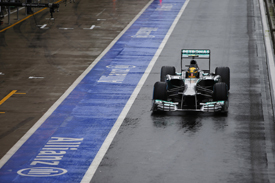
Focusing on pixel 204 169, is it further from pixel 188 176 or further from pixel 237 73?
pixel 237 73

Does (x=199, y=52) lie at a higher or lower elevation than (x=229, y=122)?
higher

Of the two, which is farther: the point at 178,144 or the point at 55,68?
the point at 55,68

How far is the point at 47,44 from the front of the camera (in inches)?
1243

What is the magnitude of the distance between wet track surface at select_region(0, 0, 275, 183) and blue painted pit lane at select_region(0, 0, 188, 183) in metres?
0.61

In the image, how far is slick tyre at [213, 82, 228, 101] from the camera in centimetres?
1894

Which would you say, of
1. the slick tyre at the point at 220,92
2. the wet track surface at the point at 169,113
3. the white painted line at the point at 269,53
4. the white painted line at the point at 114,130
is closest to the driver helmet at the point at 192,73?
the slick tyre at the point at 220,92

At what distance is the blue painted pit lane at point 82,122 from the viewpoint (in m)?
14.7

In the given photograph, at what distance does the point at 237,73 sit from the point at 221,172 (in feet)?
36.7

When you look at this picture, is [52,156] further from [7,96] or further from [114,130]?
[7,96]

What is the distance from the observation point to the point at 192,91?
1936 cm

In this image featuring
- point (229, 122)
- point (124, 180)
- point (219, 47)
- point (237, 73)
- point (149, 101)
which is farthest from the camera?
point (219, 47)

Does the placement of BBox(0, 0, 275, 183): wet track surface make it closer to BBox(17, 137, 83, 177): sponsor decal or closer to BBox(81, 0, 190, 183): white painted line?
BBox(81, 0, 190, 183): white painted line

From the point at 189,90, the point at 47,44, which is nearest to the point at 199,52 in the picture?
the point at 189,90

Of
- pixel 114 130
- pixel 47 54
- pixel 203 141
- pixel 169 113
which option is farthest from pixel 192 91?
Answer: pixel 47 54
